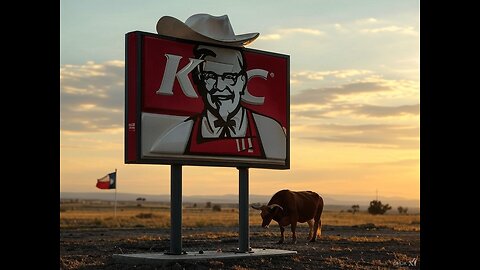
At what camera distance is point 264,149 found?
2008 centimetres

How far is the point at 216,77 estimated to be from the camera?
18875 millimetres

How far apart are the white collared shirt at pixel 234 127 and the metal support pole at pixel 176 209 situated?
109 centimetres

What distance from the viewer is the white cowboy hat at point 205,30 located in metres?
18.5

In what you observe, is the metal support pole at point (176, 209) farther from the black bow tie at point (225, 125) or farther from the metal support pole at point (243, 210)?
the metal support pole at point (243, 210)

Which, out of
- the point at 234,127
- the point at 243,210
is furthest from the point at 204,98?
the point at 243,210

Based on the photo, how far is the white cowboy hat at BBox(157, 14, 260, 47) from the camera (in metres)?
18.5

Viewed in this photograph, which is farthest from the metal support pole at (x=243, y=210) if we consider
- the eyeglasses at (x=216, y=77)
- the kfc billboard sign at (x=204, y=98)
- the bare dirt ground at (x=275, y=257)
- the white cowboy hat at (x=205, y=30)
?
the white cowboy hat at (x=205, y=30)

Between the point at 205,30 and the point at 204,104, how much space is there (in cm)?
183

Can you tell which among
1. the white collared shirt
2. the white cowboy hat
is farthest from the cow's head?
the white cowboy hat
